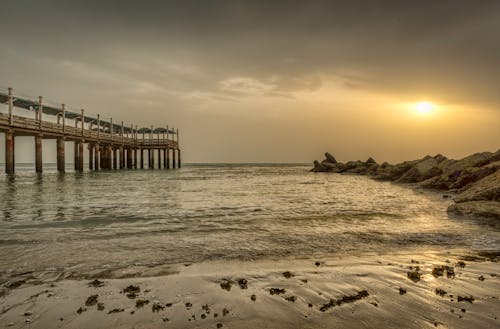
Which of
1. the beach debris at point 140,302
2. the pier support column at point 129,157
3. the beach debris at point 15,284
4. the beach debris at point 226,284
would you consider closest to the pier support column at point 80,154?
the pier support column at point 129,157

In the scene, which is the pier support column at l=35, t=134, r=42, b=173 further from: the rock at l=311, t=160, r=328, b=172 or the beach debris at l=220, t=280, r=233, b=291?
the rock at l=311, t=160, r=328, b=172

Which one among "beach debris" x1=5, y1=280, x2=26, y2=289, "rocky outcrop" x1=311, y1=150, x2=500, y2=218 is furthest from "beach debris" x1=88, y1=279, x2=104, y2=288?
"rocky outcrop" x1=311, y1=150, x2=500, y2=218

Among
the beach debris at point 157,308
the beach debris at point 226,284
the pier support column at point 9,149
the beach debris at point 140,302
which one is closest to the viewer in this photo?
the beach debris at point 157,308

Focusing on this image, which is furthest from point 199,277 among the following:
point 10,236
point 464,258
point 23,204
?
point 23,204

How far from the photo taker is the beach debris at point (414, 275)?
4680 millimetres

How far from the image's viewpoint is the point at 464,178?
65.2 ft

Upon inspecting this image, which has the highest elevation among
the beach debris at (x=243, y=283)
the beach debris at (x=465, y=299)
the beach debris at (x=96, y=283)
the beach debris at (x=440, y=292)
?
the beach debris at (x=465, y=299)

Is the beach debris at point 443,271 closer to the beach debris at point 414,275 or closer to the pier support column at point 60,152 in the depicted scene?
the beach debris at point 414,275

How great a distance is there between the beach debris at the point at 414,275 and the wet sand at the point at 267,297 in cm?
1

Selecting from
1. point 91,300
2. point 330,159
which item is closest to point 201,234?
point 91,300

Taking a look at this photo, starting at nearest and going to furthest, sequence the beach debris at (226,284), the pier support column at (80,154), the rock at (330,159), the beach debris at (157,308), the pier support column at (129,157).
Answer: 1. the beach debris at (157,308)
2. the beach debris at (226,284)
3. the pier support column at (80,154)
4. the pier support column at (129,157)
5. the rock at (330,159)

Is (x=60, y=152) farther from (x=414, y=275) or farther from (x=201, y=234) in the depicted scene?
(x=414, y=275)

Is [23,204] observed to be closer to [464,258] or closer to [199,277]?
[199,277]

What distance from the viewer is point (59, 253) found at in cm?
615
